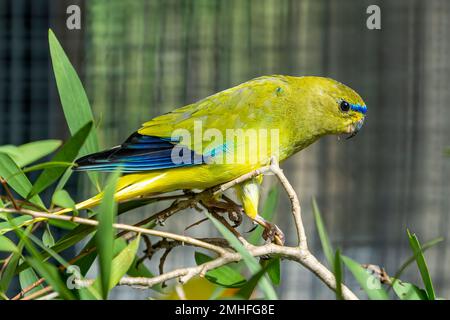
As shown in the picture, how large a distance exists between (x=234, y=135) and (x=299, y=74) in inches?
38.4

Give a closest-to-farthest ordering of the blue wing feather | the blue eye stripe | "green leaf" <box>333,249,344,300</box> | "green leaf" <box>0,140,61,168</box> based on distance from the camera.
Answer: "green leaf" <box>333,249,344,300</box>
"green leaf" <box>0,140,61,168</box>
the blue wing feather
the blue eye stripe

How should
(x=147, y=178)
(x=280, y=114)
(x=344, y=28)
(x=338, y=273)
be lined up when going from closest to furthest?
(x=338, y=273)
(x=147, y=178)
(x=280, y=114)
(x=344, y=28)

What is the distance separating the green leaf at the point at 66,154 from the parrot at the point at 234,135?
A: 0.14 metres

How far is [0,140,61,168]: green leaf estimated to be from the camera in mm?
499

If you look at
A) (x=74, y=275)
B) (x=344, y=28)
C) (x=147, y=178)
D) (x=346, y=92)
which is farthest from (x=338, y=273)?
(x=344, y=28)

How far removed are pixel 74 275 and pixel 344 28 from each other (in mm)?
1397

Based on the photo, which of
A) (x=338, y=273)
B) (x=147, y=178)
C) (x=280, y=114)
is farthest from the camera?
(x=280, y=114)

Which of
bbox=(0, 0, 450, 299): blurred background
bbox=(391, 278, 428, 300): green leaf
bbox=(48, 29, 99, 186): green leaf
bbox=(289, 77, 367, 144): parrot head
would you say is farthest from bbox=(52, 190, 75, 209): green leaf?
bbox=(0, 0, 450, 299): blurred background

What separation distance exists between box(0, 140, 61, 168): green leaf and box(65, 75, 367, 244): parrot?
129mm

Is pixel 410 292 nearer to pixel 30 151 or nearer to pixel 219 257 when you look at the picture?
pixel 219 257

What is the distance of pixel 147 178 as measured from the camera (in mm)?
717

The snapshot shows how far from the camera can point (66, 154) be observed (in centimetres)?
47

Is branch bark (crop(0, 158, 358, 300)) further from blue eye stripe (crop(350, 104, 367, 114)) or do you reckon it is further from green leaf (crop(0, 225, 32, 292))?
blue eye stripe (crop(350, 104, 367, 114))
